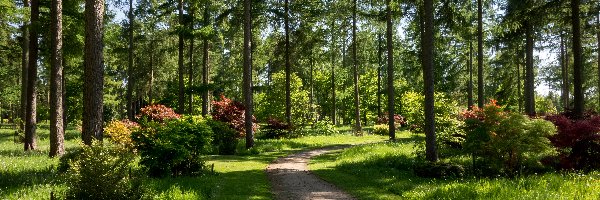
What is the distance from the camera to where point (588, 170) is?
1200 cm

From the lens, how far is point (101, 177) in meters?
7.59

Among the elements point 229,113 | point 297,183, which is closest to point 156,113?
point 229,113

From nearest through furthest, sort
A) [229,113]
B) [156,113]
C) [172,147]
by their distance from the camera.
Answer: [172,147] < [156,113] < [229,113]

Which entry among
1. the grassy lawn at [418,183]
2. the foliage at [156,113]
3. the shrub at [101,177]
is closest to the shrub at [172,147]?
the shrub at [101,177]

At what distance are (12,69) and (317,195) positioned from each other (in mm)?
43754

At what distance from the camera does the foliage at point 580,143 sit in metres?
11.8

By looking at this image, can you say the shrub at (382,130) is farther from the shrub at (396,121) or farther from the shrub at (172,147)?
the shrub at (172,147)

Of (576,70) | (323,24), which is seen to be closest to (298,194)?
(576,70)

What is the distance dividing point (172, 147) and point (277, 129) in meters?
16.9

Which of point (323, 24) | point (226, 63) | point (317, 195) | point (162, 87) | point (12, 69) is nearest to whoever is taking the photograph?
point (317, 195)

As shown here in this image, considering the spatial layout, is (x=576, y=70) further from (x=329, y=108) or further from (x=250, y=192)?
(x=329, y=108)

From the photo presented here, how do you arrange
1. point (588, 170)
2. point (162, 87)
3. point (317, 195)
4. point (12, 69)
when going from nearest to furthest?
point (317, 195) → point (588, 170) → point (12, 69) → point (162, 87)

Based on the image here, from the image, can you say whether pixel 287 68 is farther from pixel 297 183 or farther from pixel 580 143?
pixel 580 143

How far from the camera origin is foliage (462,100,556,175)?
1134 cm
